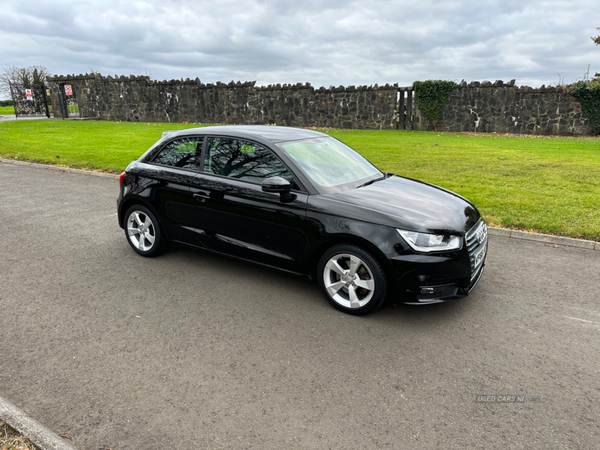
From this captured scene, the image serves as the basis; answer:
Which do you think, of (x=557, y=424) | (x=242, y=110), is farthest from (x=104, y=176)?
(x=242, y=110)

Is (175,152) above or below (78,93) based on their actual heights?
below

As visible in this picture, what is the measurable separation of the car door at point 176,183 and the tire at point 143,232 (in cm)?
20

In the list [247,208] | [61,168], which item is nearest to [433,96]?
[61,168]

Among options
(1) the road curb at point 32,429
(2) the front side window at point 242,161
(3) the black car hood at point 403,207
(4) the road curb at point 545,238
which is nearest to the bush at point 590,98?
(4) the road curb at point 545,238

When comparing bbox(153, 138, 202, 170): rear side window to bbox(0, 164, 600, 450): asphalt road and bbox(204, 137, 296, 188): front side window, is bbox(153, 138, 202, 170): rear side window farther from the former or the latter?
bbox(0, 164, 600, 450): asphalt road

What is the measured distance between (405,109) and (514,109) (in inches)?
240

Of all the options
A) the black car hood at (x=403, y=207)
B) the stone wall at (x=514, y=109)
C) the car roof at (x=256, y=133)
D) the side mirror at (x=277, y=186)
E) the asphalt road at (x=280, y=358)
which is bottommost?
the asphalt road at (x=280, y=358)

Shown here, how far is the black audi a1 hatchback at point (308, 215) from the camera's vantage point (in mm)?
3803

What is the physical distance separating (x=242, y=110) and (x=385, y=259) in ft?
91.4

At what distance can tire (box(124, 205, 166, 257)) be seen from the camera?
17.5ft

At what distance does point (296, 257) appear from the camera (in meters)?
4.28

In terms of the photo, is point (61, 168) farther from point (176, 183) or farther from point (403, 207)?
point (403, 207)

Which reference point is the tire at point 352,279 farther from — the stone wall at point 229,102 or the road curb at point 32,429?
the stone wall at point 229,102

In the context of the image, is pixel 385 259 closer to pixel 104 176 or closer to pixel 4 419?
pixel 4 419
